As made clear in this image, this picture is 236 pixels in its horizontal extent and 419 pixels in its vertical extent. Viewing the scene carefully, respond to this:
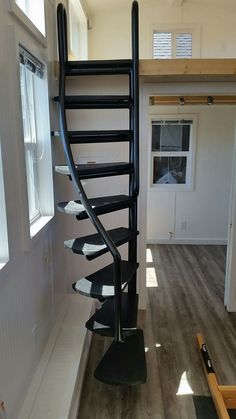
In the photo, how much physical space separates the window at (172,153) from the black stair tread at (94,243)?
10.0 ft

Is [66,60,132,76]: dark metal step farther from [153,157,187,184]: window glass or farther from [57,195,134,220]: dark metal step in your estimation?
[153,157,187,184]: window glass

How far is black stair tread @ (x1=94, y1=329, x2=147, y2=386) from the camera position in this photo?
198cm

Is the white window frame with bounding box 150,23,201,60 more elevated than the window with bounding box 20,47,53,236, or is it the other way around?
the white window frame with bounding box 150,23,201,60

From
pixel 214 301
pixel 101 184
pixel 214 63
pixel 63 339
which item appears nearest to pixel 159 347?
pixel 63 339

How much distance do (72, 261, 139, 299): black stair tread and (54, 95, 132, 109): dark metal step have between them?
1.19 meters

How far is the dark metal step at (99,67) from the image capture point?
2.26m

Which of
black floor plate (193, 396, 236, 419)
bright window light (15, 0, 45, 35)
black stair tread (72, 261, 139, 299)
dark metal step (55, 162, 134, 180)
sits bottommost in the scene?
black floor plate (193, 396, 236, 419)

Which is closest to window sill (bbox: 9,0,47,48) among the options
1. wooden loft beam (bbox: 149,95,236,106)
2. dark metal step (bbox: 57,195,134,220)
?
dark metal step (bbox: 57,195,134,220)

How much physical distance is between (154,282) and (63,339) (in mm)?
1748

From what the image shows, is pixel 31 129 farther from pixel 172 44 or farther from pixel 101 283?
pixel 172 44

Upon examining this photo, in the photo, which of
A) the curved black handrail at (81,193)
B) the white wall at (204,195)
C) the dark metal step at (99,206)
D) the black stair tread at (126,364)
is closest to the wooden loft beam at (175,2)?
the white wall at (204,195)

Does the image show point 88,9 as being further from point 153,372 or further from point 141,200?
point 153,372

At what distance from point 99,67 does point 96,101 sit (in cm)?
29

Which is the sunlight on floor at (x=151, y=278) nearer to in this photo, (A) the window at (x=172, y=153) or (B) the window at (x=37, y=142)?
(A) the window at (x=172, y=153)
